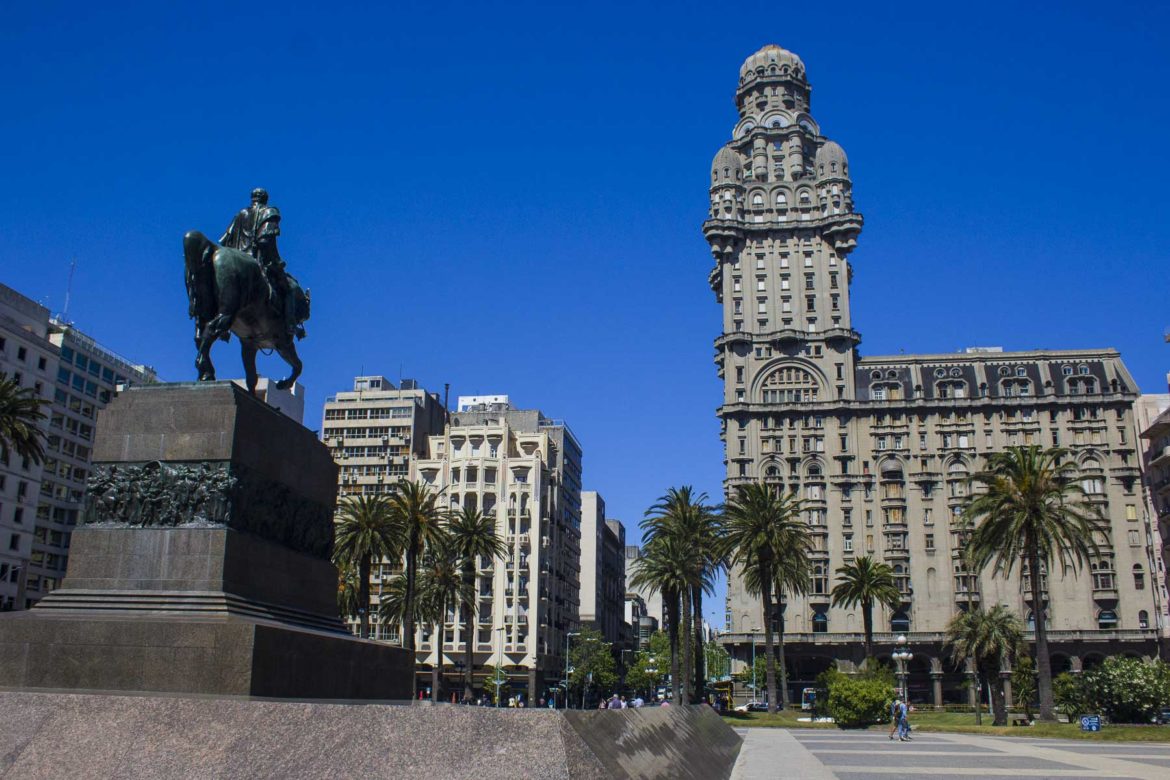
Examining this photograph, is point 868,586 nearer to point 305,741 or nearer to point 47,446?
point 47,446

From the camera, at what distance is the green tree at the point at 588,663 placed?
109 meters

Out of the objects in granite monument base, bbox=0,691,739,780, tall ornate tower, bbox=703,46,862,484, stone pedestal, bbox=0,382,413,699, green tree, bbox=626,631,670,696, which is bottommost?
green tree, bbox=626,631,670,696

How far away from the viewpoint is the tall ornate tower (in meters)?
110

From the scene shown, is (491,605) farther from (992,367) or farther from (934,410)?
(992,367)

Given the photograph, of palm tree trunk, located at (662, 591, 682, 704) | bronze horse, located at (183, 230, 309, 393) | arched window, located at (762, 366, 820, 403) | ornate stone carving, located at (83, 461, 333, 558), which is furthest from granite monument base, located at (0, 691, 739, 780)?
arched window, located at (762, 366, 820, 403)

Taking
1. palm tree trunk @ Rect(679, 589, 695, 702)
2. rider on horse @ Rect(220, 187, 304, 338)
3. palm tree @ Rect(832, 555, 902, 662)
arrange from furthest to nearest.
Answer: palm tree @ Rect(832, 555, 902, 662)
palm tree trunk @ Rect(679, 589, 695, 702)
rider on horse @ Rect(220, 187, 304, 338)

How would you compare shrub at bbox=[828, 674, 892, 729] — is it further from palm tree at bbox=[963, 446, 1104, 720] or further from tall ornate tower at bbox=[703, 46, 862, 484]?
tall ornate tower at bbox=[703, 46, 862, 484]

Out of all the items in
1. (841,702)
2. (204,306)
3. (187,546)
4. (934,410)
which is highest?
(934,410)

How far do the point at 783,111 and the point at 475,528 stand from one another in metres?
72.6

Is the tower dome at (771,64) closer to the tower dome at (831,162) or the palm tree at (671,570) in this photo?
the tower dome at (831,162)

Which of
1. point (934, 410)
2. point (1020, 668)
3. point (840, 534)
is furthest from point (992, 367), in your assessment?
point (1020, 668)

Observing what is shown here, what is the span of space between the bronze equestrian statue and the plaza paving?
1377cm

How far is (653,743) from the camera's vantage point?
13.5m

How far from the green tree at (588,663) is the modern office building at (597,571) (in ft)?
61.1
